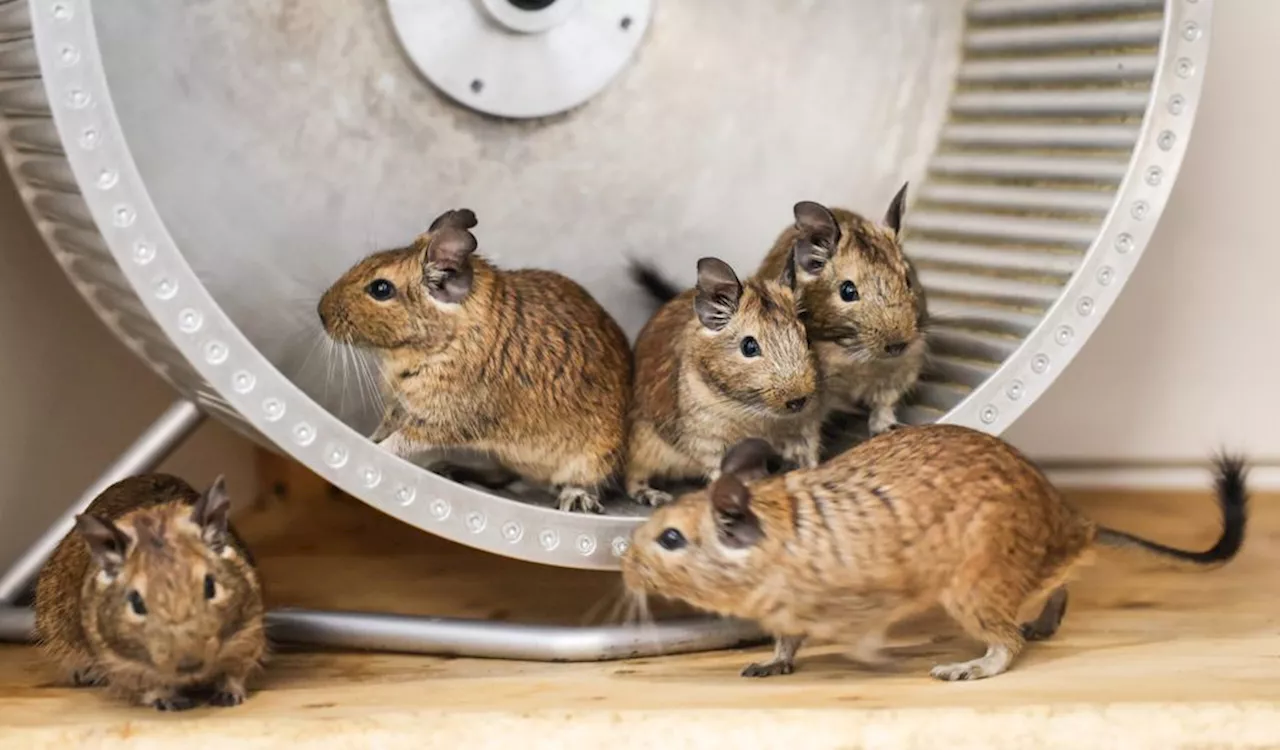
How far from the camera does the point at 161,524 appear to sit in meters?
1.72

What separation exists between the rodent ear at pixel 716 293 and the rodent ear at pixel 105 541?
81 cm

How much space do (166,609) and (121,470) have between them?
52 centimetres

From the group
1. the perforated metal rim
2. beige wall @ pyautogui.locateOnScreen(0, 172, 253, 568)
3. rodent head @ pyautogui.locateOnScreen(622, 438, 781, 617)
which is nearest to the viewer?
the perforated metal rim

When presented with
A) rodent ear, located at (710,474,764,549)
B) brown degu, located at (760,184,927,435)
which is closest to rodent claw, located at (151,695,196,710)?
rodent ear, located at (710,474,764,549)

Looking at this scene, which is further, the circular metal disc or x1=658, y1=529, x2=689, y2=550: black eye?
the circular metal disc

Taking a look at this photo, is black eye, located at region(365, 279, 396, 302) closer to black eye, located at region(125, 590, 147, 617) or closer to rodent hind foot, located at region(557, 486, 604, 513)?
rodent hind foot, located at region(557, 486, 604, 513)

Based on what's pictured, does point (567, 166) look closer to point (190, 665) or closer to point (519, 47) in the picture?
point (519, 47)

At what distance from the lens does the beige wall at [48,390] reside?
7.04 ft

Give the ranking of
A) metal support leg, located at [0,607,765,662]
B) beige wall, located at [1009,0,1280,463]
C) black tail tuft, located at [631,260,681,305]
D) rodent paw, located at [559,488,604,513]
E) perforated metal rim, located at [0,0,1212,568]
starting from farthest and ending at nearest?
beige wall, located at [1009,0,1280,463]
black tail tuft, located at [631,260,681,305]
rodent paw, located at [559,488,604,513]
metal support leg, located at [0,607,765,662]
perforated metal rim, located at [0,0,1212,568]

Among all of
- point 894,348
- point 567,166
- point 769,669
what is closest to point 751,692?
point 769,669

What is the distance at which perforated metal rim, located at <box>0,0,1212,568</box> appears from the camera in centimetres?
149

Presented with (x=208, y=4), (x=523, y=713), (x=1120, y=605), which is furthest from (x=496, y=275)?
Answer: (x=1120, y=605)

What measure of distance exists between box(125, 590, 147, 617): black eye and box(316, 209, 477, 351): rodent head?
0.47 metres

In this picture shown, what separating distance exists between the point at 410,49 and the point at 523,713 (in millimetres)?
1074
